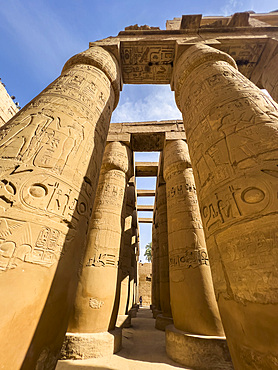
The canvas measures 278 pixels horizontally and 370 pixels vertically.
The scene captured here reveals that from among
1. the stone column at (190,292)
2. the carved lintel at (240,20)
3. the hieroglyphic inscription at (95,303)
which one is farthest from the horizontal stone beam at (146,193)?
the carved lintel at (240,20)

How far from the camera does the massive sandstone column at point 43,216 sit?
131cm

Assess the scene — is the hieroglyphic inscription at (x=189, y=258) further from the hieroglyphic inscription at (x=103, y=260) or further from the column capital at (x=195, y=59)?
the column capital at (x=195, y=59)

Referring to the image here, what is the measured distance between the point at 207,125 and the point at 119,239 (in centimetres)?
328

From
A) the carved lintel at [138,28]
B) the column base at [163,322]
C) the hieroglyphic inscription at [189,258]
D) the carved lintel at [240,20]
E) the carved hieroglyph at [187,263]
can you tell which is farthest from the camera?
the column base at [163,322]

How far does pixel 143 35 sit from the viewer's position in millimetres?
4898

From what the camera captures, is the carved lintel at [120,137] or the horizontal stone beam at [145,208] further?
the horizontal stone beam at [145,208]

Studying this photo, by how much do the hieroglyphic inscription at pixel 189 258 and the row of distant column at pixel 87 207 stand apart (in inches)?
89.0

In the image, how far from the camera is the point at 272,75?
13.9ft

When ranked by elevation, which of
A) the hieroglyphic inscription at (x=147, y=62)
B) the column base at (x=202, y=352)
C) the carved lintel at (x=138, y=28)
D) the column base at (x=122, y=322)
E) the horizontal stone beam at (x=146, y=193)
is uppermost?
the carved lintel at (x=138, y=28)

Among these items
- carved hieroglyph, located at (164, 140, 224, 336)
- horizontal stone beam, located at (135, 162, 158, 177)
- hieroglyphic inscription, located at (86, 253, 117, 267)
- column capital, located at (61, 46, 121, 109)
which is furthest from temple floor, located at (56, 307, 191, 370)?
horizontal stone beam, located at (135, 162, 158, 177)

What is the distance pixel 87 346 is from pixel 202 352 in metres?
1.97

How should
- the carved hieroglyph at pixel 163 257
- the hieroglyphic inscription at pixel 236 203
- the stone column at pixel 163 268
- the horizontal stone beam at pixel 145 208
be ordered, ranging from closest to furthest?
the hieroglyphic inscription at pixel 236 203
the stone column at pixel 163 268
the carved hieroglyph at pixel 163 257
the horizontal stone beam at pixel 145 208

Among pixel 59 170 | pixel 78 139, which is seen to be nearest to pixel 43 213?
pixel 59 170

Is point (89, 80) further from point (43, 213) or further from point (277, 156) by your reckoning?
point (277, 156)
